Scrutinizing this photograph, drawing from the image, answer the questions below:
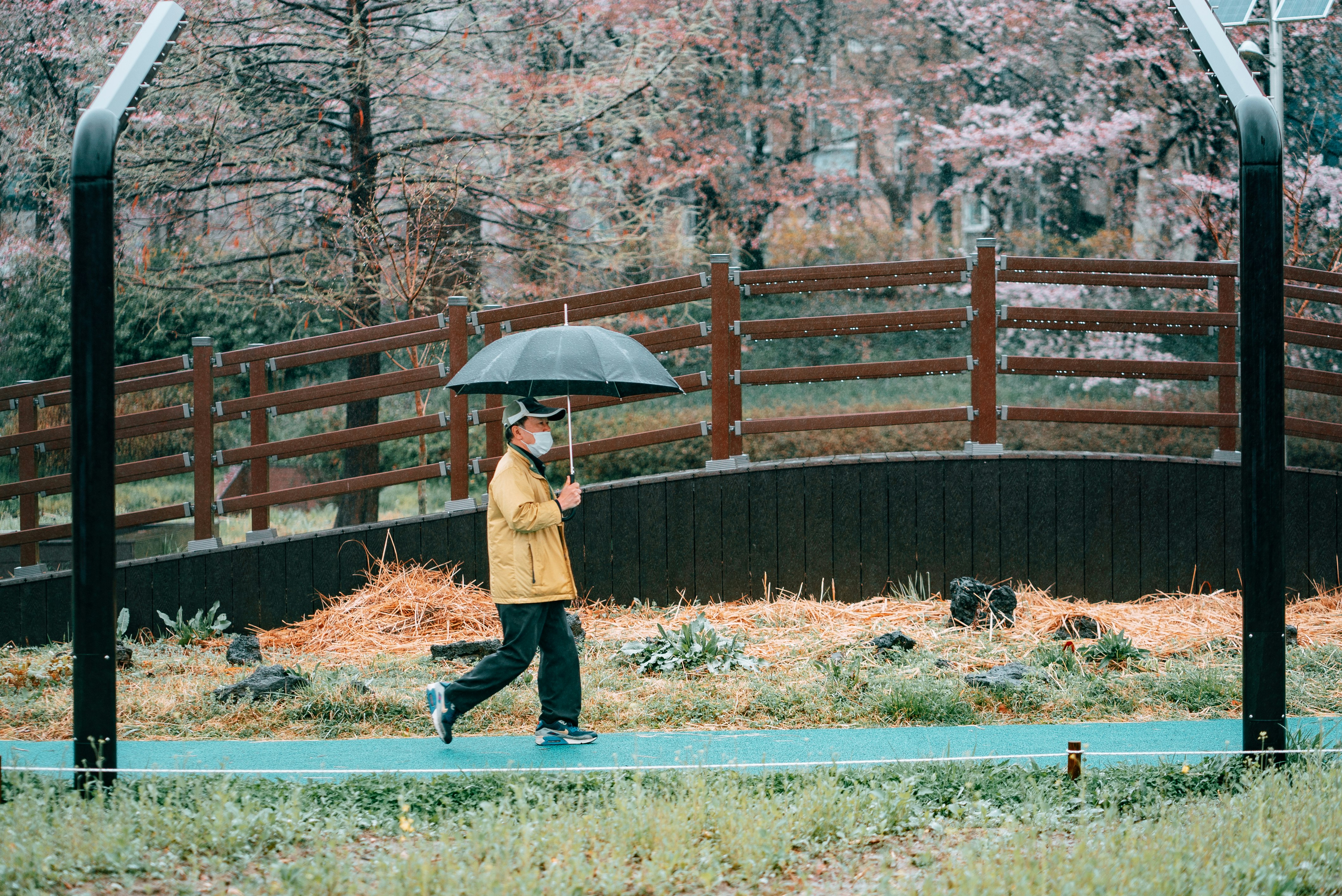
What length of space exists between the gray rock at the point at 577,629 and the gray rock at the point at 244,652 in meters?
2.03

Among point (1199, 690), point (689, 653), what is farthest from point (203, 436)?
point (1199, 690)

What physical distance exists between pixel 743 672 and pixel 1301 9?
32.2ft

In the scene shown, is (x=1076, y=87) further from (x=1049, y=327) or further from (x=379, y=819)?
(x=379, y=819)

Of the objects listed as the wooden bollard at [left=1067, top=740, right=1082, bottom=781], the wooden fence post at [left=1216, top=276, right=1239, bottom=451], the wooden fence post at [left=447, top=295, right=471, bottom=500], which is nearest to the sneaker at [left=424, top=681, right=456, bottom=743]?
the wooden bollard at [left=1067, top=740, right=1082, bottom=781]

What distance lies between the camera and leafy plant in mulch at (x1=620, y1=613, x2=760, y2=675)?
7.12 metres

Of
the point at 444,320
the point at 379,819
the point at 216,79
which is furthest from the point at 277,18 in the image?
the point at 379,819

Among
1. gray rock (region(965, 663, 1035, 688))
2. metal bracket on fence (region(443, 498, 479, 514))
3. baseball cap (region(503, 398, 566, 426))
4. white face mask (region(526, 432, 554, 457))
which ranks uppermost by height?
baseball cap (region(503, 398, 566, 426))

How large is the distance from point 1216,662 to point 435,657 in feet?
16.0

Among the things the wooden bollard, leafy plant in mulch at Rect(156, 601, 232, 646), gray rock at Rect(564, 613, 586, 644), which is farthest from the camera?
leafy plant in mulch at Rect(156, 601, 232, 646)

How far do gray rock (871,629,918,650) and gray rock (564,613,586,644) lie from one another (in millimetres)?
1920

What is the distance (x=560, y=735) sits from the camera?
571 centimetres

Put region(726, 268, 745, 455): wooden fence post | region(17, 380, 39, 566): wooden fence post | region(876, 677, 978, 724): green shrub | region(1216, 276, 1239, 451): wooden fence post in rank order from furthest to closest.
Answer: region(17, 380, 39, 566): wooden fence post → region(1216, 276, 1239, 451): wooden fence post → region(726, 268, 745, 455): wooden fence post → region(876, 677, 978, 724): green shrub

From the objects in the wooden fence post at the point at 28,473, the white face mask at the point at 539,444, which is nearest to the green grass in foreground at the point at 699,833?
the white face mask at the point at 539,444

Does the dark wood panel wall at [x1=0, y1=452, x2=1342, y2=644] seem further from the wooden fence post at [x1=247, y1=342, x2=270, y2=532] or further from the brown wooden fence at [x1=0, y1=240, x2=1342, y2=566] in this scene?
the wooden fence post at [x1=247, y1=342, x2=270, y2=532]
